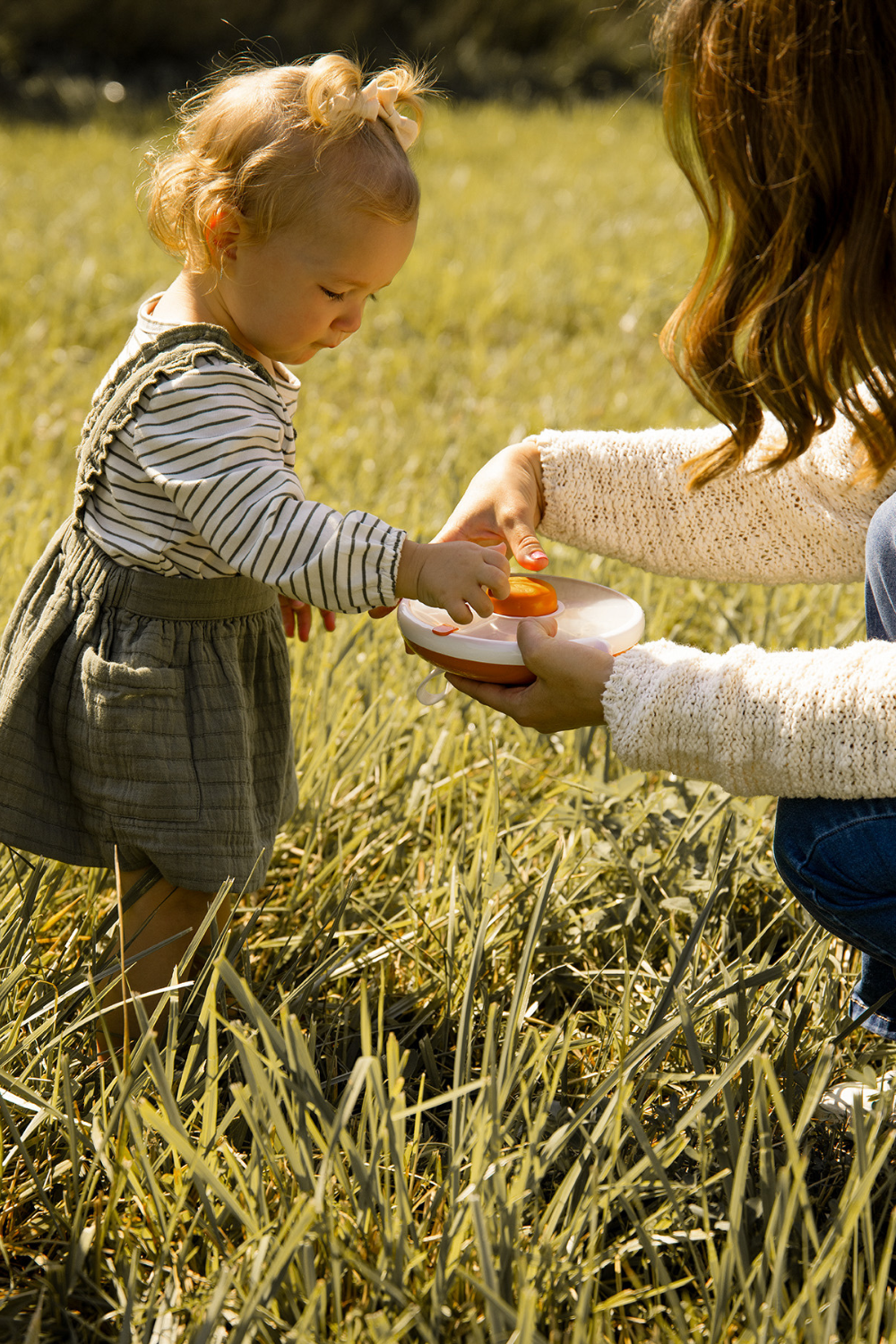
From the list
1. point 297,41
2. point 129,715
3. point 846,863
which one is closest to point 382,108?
point 129,715

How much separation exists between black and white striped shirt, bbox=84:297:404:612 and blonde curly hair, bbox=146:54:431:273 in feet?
0.52

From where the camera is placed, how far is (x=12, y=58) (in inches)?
341

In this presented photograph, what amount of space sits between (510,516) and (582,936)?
558 mm

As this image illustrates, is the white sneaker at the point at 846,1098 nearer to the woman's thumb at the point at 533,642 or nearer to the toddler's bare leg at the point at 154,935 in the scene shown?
the woman's thumb at the point at 533,642

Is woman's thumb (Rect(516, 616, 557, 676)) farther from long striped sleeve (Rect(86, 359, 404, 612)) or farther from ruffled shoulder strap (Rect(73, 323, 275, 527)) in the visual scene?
ruffled shoulder strap (Rect(73, 323, 275, 527))

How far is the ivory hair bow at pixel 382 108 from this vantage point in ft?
4.58

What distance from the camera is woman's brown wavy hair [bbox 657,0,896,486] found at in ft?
4.08

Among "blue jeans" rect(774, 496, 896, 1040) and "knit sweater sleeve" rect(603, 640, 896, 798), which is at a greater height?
"knit sweater sleeve" rect(603, 640, 896, 798)

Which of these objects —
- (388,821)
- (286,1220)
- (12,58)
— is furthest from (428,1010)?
(12,58)

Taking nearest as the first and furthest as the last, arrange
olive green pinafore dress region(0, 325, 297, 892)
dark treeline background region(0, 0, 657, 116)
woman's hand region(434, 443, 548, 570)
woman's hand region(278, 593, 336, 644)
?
olive green pinafore dress region(0, 325, 297, 892)
woman's hand region(434, 443, 548, 570)
woman's hand region(278, 593, 336, 644)
dark treeline background region(0, 0, 657, 116)

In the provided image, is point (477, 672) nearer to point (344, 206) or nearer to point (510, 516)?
point (510, 516)

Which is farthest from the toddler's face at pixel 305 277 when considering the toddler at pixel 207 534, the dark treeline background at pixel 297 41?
the dark treeline background at pixel 297 41

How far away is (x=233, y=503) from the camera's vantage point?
4.32ft

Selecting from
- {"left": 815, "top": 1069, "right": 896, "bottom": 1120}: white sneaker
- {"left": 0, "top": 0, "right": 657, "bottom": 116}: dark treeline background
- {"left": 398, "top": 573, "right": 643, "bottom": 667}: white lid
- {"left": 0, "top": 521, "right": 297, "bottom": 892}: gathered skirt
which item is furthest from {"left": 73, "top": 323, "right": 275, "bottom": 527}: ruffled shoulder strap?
{"left": 0, "top": 0, "right": 657, "bottom": 116}: dark treeline background
